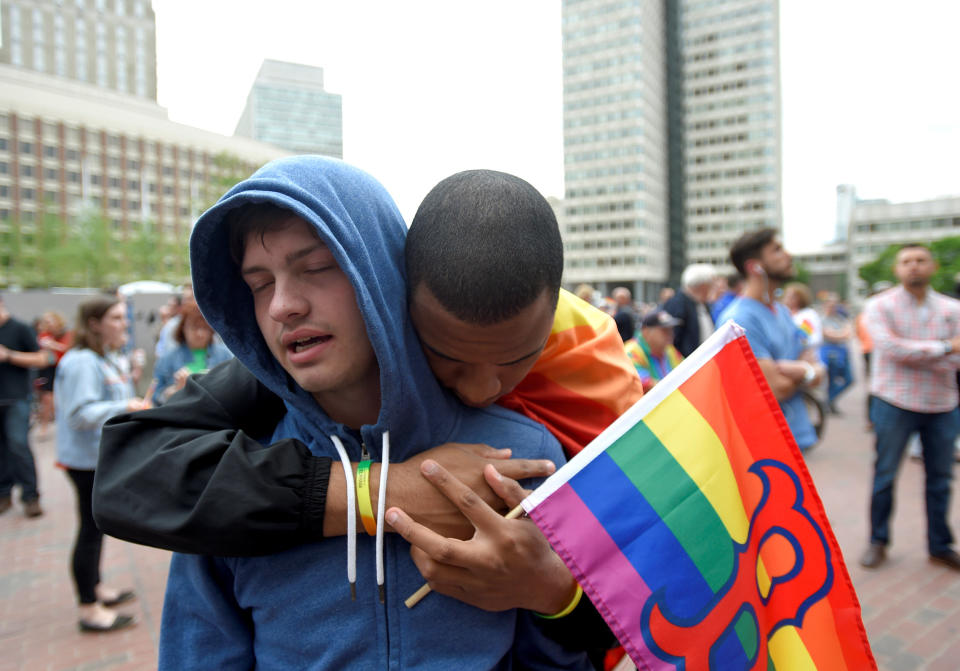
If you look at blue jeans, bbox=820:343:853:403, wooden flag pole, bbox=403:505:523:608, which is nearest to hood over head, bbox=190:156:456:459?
wooden flag pole, bbox=403:505:523:608

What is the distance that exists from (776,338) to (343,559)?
3.65 metres

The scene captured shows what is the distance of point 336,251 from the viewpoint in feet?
3.36

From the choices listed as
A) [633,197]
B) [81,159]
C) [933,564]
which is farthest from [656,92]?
[933,564]

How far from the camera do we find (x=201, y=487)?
Answer: 110cm

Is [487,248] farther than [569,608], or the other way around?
[569,608]

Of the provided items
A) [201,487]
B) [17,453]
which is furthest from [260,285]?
[17,453]

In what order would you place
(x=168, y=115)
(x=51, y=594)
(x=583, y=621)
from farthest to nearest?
1. (x=168, y=115)
2. (x=51, y=594)
3. (x=583, y=621)

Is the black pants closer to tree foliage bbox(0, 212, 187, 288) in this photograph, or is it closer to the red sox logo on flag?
the red sox logo on flag

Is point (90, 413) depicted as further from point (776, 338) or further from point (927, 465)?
point (927, 465)

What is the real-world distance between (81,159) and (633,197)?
6607 cm

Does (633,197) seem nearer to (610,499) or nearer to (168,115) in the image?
(168,115)

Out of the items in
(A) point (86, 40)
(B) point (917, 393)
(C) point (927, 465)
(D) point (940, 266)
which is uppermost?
(A) point (86, 40)

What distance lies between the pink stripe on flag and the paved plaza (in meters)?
3.26

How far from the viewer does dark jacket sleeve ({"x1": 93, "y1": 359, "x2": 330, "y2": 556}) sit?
1.06 metres
